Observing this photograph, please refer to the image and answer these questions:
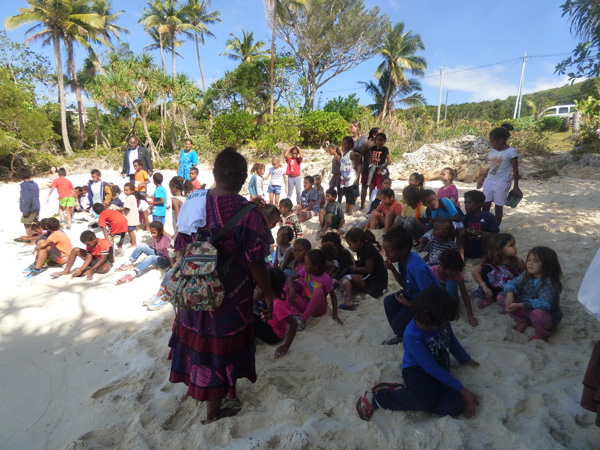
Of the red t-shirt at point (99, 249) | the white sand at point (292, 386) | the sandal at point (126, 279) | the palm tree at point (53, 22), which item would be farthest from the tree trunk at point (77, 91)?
the white sand at point (292, 386)

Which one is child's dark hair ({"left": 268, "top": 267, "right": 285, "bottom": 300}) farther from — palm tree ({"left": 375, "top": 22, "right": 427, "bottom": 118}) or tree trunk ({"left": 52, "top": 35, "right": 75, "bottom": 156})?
palm tree ({"left": 375, "top": 22, "right": 427, "bottom": 118})

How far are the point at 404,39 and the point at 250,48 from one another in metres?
11.3

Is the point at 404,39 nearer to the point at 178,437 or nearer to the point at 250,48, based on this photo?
the point at 250,48

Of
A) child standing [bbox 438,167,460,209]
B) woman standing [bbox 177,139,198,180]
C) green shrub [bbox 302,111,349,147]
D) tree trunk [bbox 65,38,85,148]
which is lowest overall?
child standing [bbox 438,167,460,209]

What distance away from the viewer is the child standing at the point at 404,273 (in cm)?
271

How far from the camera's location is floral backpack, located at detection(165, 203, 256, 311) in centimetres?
184

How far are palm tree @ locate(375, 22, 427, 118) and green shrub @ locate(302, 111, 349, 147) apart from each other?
367 inches

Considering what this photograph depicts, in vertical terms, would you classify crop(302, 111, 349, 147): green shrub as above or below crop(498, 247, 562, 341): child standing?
above

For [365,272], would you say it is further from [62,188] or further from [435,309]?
[62,188]

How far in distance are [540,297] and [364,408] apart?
6.19 ft

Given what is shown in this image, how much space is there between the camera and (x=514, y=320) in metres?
3.14

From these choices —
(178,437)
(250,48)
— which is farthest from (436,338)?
(250,48)

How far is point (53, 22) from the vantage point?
20188 mm

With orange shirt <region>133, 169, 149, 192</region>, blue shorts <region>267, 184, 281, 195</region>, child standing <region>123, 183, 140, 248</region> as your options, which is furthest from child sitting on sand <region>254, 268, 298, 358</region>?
orange shirt <region>133, 169, 149, 192</region>
